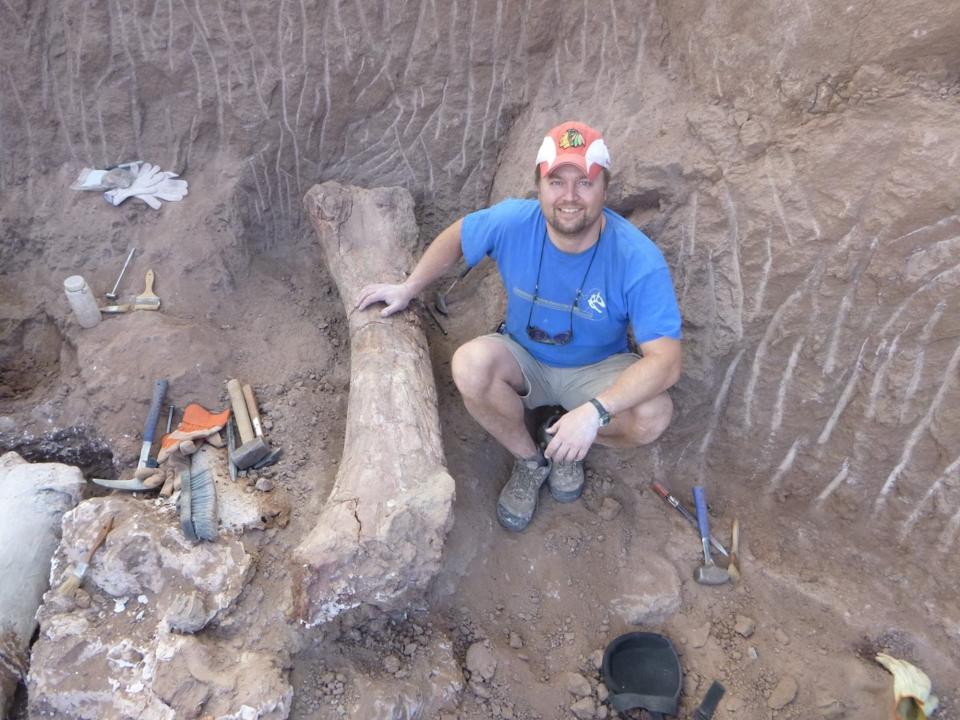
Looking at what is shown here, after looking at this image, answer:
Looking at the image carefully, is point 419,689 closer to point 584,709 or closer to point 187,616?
point 584,709

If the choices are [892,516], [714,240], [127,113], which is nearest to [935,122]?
[714,240]

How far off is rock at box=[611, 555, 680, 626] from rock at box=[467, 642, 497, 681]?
0.50m

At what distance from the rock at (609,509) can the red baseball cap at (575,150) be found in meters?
1.28

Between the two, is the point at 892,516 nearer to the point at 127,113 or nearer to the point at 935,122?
the point at 935,122

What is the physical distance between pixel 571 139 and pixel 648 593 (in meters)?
1.61

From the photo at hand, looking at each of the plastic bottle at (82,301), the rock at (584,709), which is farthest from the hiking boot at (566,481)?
the plastic bottle at (82,301)

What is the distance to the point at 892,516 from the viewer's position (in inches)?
99.0

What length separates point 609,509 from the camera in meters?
2.83

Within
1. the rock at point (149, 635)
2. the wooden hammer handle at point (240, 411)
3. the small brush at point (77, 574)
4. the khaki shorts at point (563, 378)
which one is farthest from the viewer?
the wooden hammer handle at point (240, 411)

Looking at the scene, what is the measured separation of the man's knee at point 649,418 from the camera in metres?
2.51

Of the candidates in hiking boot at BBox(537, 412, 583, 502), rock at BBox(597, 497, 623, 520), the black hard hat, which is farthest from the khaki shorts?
the black hard hat

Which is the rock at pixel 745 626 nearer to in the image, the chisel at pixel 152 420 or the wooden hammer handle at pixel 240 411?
the wooden hammer handle at pixel 240 411

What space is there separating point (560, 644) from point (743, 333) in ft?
4.21

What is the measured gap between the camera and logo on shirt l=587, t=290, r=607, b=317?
2.50 metres
